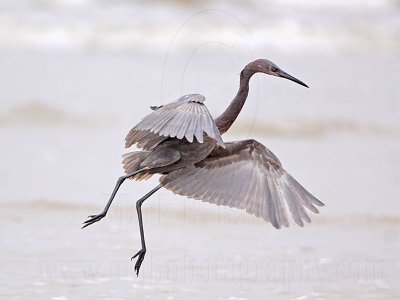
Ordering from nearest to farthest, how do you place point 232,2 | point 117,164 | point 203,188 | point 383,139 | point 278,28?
1. point 203,188
2. point 117,164
3. point 383,139
4. point 278,28
5. point 232,2

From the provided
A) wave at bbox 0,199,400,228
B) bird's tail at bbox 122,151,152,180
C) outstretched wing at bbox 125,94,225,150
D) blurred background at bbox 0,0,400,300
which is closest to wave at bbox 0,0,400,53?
blurred background at bbox 0,0,400,300

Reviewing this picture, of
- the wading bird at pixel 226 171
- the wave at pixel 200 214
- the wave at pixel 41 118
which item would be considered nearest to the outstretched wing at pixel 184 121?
the wading bird at pixel 226 171

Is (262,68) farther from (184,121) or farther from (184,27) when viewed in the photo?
(184,27)

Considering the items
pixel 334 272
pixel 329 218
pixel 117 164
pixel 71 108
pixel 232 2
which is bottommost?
pixel 334 272

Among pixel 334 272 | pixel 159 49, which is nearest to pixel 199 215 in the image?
pixel 334 272

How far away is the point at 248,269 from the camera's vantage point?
7445mm

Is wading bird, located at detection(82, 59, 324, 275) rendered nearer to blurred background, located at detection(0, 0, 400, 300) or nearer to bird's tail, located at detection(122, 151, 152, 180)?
bird's tail, located at detection(122, 151, 152, 180)

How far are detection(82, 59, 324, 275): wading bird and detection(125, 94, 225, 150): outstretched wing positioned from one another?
1.28 feet

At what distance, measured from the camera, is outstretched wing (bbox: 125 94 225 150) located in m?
5.59

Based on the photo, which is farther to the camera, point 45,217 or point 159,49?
point 159,49

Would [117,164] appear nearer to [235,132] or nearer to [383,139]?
[235,132]

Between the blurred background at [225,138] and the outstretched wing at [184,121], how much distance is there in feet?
4.93

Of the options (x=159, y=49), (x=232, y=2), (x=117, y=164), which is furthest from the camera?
(x=232, y=2)

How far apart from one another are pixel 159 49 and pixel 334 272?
12.2m
